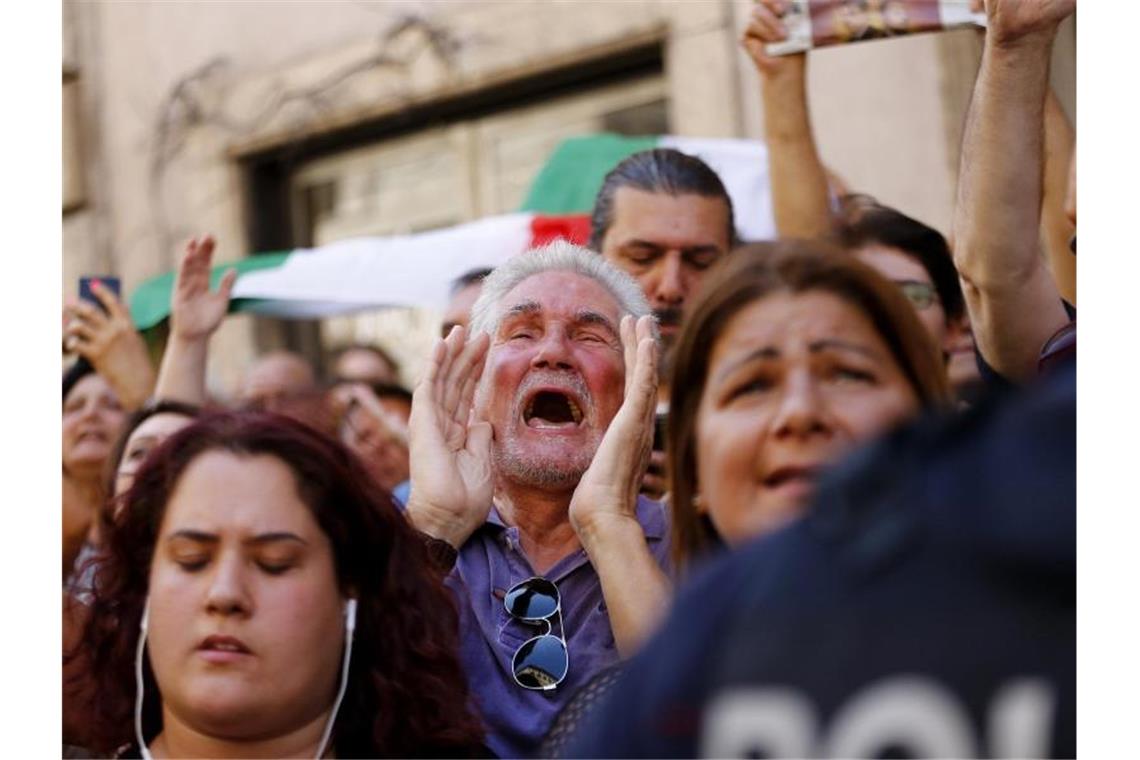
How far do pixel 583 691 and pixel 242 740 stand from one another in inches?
14.6

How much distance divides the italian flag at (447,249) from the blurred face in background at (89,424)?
443 mm

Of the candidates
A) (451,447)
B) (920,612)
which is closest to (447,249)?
(451,447)

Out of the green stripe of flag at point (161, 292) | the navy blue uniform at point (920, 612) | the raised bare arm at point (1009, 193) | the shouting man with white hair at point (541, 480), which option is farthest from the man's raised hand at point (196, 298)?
the navy blue uniform at point (920, 612)

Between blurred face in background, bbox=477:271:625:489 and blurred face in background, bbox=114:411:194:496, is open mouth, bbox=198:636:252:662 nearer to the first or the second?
blurred face in background, bbox=477:271:625:489

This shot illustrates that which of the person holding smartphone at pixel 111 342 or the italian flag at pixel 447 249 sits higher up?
the italian flag at pixel 447 249

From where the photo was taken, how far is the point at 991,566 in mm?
873

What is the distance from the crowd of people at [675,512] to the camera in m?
0.90

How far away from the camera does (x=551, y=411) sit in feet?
7.11

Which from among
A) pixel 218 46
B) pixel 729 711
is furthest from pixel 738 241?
pixel 729 711

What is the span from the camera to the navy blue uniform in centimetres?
88

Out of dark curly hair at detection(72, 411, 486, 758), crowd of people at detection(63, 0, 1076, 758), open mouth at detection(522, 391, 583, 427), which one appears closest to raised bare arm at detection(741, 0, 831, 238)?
crowd of people at detection(63, 0, 1076, 758)

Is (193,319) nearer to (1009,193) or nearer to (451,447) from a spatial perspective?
(451,447)

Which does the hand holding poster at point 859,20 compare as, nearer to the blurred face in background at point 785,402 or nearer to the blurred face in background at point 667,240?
the blurred face in background at point 667,240

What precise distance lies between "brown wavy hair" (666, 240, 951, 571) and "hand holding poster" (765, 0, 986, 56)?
1.03 m
